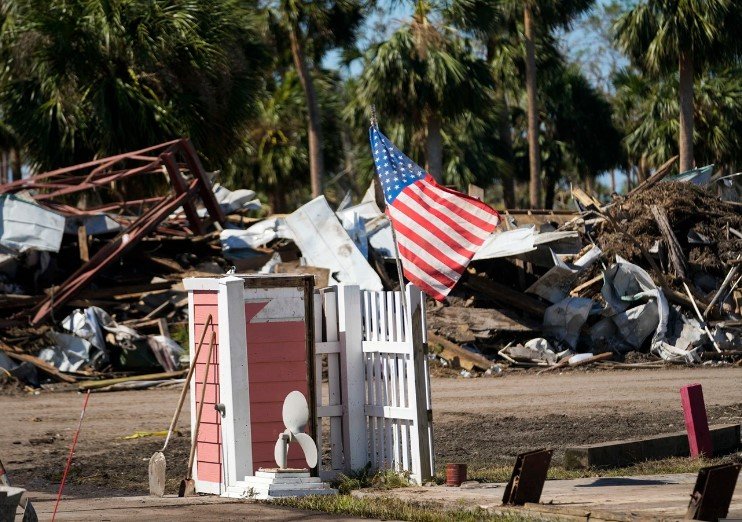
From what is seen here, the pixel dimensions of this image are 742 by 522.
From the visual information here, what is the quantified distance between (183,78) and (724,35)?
1437cm

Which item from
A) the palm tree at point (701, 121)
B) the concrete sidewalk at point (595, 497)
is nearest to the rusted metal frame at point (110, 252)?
the concrete sidewalk at point (595, 497)

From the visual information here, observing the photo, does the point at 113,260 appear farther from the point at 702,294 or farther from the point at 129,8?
the point at 702,294

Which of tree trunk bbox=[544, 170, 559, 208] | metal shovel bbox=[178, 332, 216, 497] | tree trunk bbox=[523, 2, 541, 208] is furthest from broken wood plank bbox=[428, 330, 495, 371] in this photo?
tree trunk bbox=[544, 170, 559, 208]

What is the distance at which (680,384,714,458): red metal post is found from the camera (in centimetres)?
999

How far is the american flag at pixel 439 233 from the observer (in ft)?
30.3

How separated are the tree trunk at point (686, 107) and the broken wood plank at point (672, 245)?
907cm

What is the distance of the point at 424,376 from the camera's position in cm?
897

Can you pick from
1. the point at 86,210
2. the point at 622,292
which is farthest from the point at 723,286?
the point at 86,210

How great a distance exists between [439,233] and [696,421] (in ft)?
9.83

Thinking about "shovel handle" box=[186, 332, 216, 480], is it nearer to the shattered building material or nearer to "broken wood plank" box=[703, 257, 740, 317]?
the shattered building material

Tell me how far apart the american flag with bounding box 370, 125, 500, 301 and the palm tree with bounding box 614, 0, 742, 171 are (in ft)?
70.2

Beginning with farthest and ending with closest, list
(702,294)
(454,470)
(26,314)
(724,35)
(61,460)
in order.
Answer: (724,35)
(702,294)
(26,314)
(61,460)
(454,470)

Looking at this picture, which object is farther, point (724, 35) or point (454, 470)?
point (724, 35)

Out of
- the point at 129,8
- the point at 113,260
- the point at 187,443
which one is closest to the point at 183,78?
the point at 129,8
